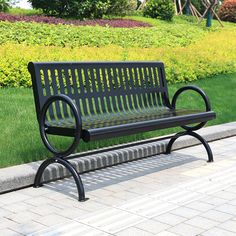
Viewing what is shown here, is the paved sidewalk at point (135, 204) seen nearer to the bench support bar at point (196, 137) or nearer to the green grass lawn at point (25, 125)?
the bench support bar at point (196, 137)

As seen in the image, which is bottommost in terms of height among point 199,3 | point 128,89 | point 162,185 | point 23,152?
point 162,185

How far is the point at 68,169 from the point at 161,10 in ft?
62.8

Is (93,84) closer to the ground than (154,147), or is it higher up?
higher up

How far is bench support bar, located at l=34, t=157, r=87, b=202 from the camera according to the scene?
13.5ft

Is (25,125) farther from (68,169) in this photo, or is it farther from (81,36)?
(81,36)

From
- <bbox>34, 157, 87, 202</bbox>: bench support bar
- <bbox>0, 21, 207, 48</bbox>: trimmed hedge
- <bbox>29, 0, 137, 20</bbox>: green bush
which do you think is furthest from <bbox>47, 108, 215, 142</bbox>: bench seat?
<bbox>29, 0, 137, 20</bbox>: green bush

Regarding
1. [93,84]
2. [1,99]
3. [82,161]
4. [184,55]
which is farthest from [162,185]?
[184,55]

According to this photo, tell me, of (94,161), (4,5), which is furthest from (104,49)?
(4,5)

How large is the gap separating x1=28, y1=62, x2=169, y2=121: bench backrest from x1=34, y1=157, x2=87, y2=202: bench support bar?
0.45m

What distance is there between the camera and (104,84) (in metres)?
5.16

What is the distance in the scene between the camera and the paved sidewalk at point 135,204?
11.6ft

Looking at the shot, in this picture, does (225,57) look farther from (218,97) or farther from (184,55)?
(218,97)

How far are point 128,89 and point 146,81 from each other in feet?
1.15

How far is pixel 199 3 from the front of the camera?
36.1 meters
